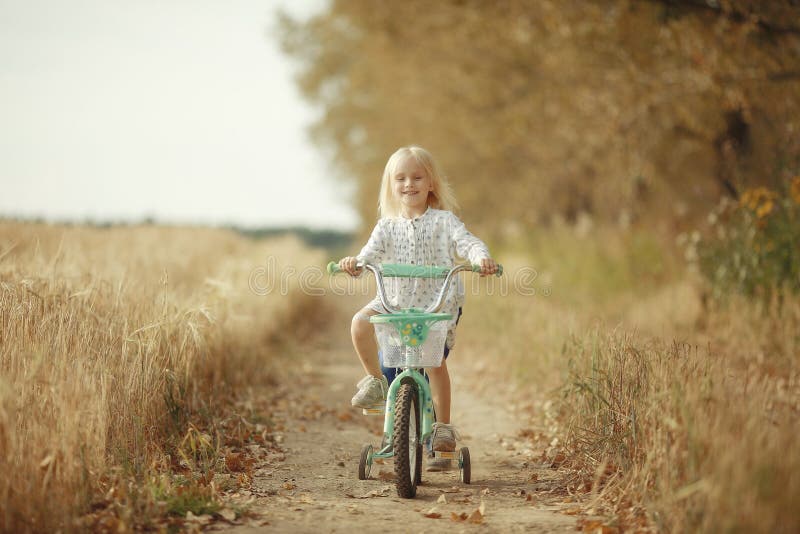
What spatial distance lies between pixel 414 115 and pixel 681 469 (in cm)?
1720

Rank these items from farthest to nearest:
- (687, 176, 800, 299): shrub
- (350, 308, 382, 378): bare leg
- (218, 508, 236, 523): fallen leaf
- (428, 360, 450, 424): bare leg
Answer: (687, 176, 800, 299): shrub, (428, 360, 450, 424): bare leg, (350, 308, 382, 378): bare leg, (218, 508, 236, 523): fallen leaf

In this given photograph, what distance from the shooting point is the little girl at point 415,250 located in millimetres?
5055

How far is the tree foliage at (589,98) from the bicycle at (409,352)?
5735mm

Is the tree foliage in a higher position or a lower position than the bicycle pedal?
higher

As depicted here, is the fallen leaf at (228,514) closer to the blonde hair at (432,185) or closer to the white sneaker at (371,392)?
the white sneaker at (371,392)

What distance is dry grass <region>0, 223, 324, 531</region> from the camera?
3877 mm

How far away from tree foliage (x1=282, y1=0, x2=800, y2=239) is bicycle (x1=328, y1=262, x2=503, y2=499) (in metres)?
5.73

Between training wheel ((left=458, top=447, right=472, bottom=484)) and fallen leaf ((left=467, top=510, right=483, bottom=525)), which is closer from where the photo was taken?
fallen leaf ((left=467, top=510, right=483, bottom=525))

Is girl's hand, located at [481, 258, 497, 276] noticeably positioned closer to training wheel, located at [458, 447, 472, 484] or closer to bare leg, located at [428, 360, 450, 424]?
bare leg, located at [428, 360, 450, 424]

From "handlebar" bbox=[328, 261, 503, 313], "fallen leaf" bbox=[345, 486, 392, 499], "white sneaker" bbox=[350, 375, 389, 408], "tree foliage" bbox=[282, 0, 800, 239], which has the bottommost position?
"fallen leaf" bbox=[345, 486, 392, 499]

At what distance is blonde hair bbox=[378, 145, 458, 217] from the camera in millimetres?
5250

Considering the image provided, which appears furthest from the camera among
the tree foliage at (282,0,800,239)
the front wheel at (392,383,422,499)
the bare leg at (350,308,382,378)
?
the tree foliage at (282,0,800,239)

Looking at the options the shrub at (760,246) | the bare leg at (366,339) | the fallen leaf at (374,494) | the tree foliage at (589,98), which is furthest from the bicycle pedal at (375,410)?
the tree foliage at (589,98)

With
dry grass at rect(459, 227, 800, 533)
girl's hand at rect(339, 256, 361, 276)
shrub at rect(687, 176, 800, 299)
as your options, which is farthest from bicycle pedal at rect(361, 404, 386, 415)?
shrub at rect(687, 176, 800, 299)
